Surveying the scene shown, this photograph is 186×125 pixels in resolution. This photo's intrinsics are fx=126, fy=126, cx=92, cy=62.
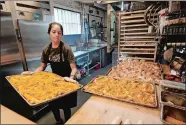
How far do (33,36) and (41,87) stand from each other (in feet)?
A: 4.15

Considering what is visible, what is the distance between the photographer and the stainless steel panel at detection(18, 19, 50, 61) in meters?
2.12

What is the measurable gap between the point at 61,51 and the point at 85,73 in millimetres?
2726

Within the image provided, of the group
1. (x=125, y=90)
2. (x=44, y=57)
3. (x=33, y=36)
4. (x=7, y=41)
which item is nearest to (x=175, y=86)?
(x=125, y=90)

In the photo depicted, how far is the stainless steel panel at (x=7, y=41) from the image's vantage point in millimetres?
1709

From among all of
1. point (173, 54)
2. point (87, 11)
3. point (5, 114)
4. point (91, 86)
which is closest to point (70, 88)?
point (91, 86)

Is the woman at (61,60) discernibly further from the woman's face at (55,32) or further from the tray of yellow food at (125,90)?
the tray of yellow food at (125,90)

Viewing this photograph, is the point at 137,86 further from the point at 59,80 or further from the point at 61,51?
the point at 61,51

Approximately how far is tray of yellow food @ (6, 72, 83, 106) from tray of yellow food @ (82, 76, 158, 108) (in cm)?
21

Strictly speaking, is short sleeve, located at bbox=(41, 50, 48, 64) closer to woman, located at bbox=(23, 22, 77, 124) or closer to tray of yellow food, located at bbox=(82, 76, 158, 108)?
woman, located at bbox=(23, 22, 77, 124)

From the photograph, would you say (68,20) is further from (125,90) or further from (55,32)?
(125,90)

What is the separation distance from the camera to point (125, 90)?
1.32 metres

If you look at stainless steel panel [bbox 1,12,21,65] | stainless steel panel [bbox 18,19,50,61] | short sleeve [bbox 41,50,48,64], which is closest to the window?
stainless steel panel [bbox 18,19,50,61]

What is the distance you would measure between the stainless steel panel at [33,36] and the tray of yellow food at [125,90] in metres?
1.37

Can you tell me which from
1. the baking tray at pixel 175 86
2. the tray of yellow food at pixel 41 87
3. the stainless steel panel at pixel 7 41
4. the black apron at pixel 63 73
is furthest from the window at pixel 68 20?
the baking tray at pixel 175 86
